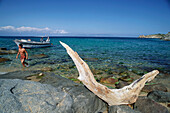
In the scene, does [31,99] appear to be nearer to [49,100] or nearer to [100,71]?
[49,100]

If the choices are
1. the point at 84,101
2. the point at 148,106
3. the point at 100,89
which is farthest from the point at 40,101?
the point at 148,106

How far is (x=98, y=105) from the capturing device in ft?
11.0

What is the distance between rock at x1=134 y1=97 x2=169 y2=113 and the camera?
10.8ft

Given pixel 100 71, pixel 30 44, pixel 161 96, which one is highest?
pixel 30 44

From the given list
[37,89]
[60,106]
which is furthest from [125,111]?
[37,89]

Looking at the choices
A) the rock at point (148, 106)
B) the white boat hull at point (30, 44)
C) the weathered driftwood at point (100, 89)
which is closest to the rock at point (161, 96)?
the rock at point (148, 106)

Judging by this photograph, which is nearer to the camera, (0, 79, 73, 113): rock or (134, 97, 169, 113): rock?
(0, 79, 73, 113): rock

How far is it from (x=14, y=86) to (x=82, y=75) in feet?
5.99

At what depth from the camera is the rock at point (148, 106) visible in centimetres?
328

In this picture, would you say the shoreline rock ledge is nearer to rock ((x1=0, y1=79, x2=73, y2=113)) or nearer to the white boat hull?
rock ((x1=0, y1=79, x2=73, y2=113))

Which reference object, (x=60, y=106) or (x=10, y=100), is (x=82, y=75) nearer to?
(x=60, y=106)

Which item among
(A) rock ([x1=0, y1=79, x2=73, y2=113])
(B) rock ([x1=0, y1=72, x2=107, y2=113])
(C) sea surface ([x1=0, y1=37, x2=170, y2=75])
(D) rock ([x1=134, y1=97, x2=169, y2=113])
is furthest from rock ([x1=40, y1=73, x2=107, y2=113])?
(C) sea surface ([x1=0, y1=37, x2=170, y2=75])

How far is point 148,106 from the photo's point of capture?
3.40 m

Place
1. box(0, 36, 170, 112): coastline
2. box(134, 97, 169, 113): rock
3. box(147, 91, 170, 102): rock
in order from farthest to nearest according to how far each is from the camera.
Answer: box(0, 36, 170, 112): coastline → box(147, 91, 170, 102): rock → box(134, 97, 169, 113): rock
